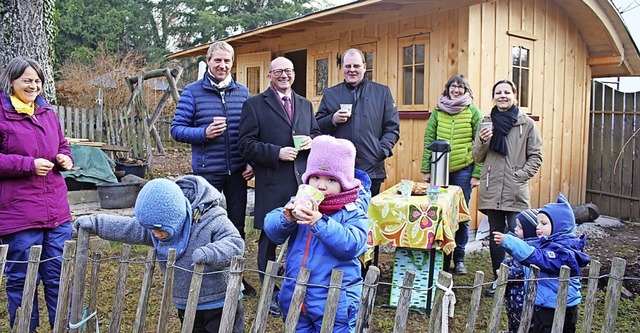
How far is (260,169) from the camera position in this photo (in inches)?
145

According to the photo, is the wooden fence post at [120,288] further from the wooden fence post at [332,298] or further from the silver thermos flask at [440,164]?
the silver thermos flask at [440,164]

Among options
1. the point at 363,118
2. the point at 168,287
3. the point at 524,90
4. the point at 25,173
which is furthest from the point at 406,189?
the point at 524,90

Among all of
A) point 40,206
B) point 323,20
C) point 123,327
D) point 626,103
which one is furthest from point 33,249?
point 626,103

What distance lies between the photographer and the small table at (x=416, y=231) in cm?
365

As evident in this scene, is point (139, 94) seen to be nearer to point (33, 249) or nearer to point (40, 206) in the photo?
point (40, 206)

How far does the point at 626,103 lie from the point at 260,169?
22.3ft

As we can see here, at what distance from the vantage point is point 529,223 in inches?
113

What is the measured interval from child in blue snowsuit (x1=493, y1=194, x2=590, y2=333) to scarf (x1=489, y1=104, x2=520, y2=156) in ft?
4.62

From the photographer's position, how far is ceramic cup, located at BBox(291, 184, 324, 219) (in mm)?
2072

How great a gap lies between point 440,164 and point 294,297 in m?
2.66

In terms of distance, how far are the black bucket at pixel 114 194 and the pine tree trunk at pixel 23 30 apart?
1.60m

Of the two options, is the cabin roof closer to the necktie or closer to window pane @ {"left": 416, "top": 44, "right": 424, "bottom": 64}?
window pane @ {"left": 416, "top": 44, "right": 424, "bottom": 64}

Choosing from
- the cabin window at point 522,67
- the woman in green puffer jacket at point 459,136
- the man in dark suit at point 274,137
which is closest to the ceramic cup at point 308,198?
the man in dark suit at point 274,137

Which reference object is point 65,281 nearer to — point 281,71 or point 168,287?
point 168,287
